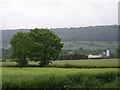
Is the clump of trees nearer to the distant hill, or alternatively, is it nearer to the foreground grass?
the foreground grass

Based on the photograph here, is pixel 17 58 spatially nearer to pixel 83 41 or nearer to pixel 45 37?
pixel 45 37

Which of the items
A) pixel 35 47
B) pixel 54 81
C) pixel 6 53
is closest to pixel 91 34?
pixel 6 53

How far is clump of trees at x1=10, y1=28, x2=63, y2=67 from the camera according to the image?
117ft

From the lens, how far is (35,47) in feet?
117

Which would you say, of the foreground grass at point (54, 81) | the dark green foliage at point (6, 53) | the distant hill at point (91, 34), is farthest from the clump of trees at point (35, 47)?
the distant hill at point (91, 34)

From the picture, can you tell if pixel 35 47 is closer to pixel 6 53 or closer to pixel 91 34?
pixel 6 53

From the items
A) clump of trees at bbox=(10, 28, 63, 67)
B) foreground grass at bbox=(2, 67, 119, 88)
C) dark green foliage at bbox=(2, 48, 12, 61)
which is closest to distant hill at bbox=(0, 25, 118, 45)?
dark green foliage at bbox=(2, 48, 12, 61)

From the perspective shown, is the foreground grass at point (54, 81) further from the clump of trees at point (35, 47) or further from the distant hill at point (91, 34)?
the distant hill at point (91, 34)

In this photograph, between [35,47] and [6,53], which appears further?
[6,53]

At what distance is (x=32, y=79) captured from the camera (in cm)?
1222

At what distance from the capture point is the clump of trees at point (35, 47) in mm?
35625

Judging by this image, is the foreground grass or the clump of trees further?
the clump of trees

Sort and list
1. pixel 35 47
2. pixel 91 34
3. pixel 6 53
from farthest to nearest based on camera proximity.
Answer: pixel 91 34, pixel 6 53, pixel 35 47

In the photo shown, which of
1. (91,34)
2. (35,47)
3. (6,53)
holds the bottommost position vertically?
(6,53)
